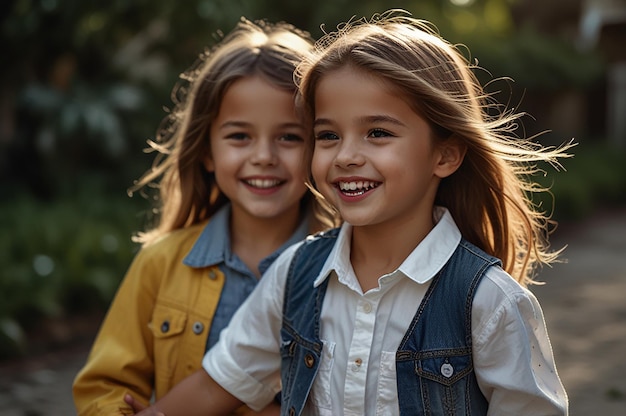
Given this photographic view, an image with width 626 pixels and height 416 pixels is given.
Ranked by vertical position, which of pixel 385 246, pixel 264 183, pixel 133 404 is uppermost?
pixel 264 183

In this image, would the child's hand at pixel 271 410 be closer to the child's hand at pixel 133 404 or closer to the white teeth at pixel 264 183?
the child's hand at pixel 133 404

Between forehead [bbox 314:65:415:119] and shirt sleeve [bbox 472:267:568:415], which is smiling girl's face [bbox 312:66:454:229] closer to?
forehead [bbox 314:65:415:119]

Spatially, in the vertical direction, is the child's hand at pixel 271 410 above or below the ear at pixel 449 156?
below

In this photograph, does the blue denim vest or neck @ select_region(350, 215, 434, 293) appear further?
neck @ select_region(350, 215, 434, 293)

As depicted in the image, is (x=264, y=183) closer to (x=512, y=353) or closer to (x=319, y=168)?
(x=319, y=168)

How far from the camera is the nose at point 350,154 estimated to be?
78.4 inches

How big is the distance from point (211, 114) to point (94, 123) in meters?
7.01

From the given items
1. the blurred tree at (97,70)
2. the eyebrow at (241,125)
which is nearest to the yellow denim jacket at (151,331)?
the eyebrow at (241,125)

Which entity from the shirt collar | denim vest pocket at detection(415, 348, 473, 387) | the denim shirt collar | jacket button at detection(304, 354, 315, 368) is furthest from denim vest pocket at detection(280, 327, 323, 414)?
the denim shirt collar

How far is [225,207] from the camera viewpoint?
2.89m

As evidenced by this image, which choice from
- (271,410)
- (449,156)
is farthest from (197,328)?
(449,156)

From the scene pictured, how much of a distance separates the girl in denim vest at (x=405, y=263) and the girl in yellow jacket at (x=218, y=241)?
1.23 feet

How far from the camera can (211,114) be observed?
275 cm

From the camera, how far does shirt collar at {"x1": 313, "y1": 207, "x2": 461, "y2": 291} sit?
2.02 m
